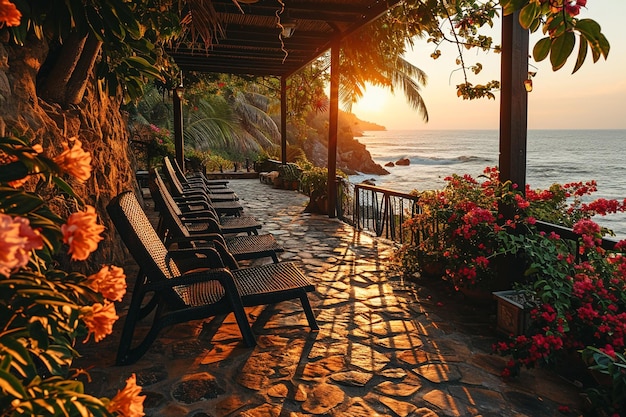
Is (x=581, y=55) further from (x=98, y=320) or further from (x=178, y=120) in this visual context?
(x=178, y=120)

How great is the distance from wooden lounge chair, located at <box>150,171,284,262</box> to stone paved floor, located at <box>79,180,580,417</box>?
552 mm

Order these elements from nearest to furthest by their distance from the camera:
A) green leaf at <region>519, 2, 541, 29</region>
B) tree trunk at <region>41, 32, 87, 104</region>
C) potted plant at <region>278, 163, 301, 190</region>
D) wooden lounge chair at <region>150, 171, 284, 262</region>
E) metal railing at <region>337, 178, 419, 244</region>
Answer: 1. green leaf at <region>519, 2, 541, 29</region>
2. wooden lounge chair at <region>150, 171, 284, 262</region>
3. tree trunk at <region>41, 32, 87, 104</region>
4. metal railing at <region>337, 178, 419, 244</region>
5. potted plant at <region>278, 163, 301, 190</region>

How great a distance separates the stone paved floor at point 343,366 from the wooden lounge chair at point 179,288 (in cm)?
18

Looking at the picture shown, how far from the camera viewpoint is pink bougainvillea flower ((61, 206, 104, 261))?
0.77 metres

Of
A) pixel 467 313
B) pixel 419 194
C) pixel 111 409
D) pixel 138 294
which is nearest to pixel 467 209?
pixel 467 313

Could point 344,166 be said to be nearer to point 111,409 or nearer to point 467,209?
point 467,209

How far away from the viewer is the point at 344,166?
3922 centimetres

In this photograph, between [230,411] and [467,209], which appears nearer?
[230,411]

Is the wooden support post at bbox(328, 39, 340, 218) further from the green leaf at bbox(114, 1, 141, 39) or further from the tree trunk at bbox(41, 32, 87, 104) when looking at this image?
the green leaf at bbox(114, 1, 141, 39)

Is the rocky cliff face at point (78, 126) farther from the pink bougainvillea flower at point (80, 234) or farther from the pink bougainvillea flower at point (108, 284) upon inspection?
the pink bougainvillea flower at point (80, 234)

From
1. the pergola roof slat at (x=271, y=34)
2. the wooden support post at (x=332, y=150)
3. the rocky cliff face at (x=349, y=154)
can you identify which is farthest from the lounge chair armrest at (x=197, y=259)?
the rocky cliff face at (x=349, y=154)

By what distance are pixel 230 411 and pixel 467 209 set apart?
2.27 metres

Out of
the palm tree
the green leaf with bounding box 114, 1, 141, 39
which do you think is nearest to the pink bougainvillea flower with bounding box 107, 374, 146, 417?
the green leaf with bounding box 114, 1, 141, 39

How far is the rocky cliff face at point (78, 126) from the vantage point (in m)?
3.15
